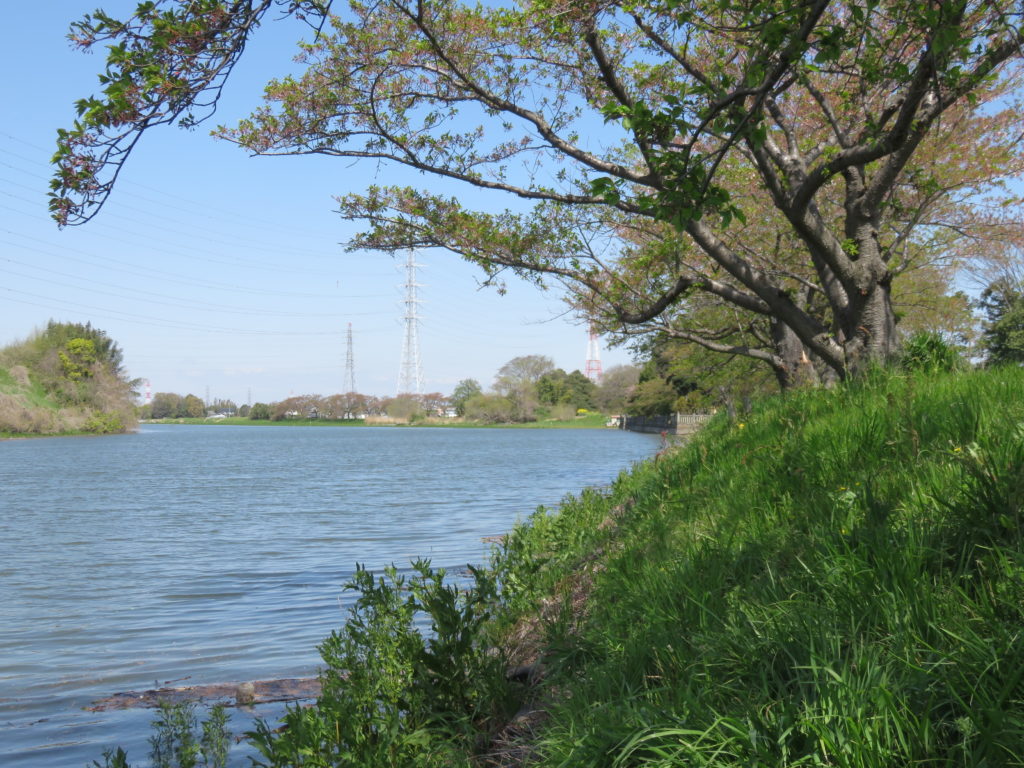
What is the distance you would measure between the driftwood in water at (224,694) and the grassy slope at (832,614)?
9.56 ft

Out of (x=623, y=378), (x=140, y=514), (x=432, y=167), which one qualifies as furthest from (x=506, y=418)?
(x=432, y=167)

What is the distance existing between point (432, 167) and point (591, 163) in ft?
8.13

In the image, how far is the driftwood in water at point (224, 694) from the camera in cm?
732

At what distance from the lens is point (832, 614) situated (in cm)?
362

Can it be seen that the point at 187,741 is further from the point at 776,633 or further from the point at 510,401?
the point at 510,401

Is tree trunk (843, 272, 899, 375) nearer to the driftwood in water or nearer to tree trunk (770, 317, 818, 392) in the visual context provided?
tree trunk (770, 317, 818, 392)

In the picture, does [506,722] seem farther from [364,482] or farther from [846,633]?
[364,482]

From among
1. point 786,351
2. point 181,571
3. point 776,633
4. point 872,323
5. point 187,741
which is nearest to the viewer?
point 776,633

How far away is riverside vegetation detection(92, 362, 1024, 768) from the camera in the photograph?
2895 millimetres

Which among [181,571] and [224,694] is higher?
[224,694]

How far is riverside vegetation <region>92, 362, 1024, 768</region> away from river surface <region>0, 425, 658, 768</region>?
6.06 feet

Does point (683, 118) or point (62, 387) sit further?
point (62, 387)

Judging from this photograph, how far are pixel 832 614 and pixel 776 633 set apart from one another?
26 cm

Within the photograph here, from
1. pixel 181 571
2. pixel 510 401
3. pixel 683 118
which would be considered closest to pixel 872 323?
pixel 683 118
